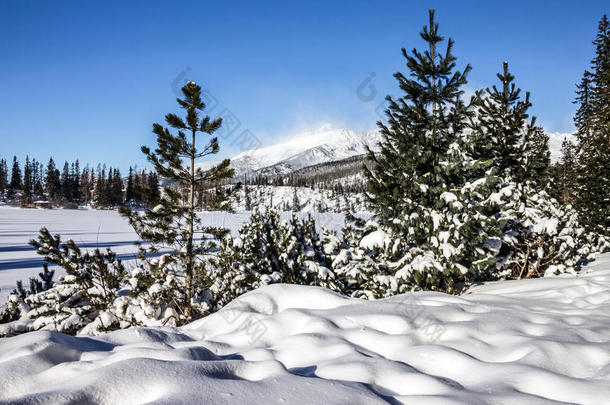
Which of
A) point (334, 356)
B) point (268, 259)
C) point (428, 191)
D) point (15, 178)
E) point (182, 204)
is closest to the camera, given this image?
point (334, 356)

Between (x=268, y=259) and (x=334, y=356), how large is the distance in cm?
834

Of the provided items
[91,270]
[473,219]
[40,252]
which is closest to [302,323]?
[473,219]

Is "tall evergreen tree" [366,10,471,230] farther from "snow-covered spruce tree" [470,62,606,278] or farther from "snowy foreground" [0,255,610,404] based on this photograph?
"snowy foreground" [0,255,610,404]

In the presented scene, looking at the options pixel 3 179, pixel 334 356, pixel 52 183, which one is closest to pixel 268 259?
pixel 334 356

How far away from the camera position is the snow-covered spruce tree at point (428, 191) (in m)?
6.37

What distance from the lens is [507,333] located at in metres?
3.25

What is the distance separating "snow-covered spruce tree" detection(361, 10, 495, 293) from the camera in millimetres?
6371

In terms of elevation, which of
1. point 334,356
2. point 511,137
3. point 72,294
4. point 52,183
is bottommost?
point 72,294

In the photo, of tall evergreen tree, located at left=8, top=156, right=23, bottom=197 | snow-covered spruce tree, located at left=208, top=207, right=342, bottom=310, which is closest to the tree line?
tall evergreen tree, located at left=8, top=156, right=23, bottom=197

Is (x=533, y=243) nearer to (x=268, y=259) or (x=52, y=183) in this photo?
(x=268, y=259)

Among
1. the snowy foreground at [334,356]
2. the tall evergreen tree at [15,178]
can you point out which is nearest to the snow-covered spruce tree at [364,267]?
the snowy foreground at [334,356]

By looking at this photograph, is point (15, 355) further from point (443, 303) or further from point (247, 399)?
point (443, 303)

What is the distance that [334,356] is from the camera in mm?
2770

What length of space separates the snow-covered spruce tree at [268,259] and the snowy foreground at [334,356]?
413cm
